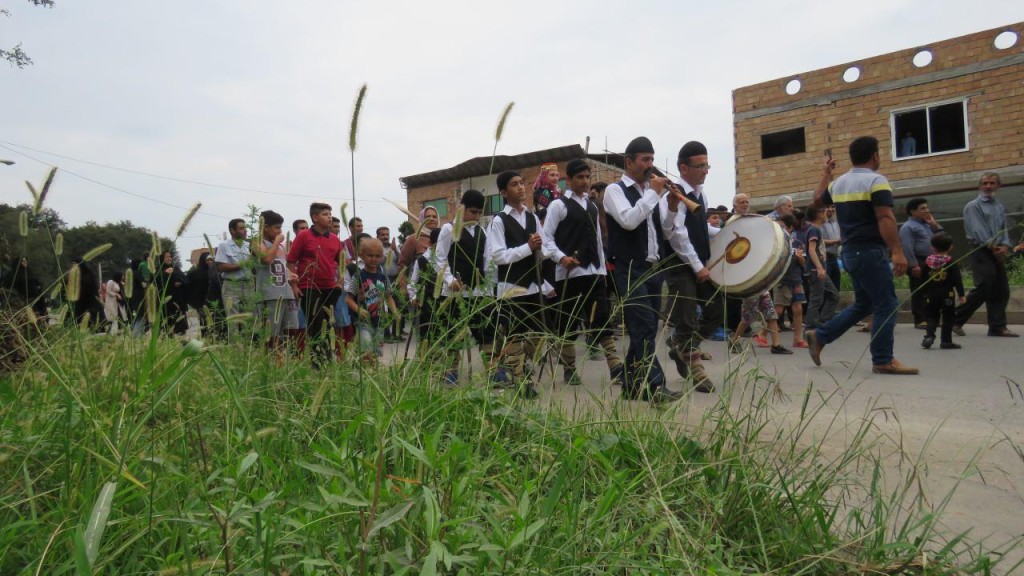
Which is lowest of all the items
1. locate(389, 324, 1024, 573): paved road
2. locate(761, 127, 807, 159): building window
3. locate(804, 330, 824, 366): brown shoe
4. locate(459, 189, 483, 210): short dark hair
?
locate(389, 324, 1024, 573): paved road

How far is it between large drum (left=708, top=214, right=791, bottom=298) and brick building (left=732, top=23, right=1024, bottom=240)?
15.4 metres

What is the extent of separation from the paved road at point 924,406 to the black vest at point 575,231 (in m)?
1.05

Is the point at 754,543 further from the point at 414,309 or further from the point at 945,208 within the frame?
the point at 945,208

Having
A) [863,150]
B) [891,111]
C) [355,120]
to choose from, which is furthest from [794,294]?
A: [891,111]

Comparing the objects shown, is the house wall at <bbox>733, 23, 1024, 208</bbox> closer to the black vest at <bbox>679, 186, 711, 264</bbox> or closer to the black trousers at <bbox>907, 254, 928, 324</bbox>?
the black trousers at <bbox>907, 254, 928, 324</bbox>

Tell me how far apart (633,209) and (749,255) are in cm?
110

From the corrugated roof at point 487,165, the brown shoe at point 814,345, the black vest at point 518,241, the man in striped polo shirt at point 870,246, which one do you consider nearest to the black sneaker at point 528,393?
the black vest at point 518,241

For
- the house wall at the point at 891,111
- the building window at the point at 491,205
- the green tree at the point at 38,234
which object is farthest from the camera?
the house wall at the point at 891,111

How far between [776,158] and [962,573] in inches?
835

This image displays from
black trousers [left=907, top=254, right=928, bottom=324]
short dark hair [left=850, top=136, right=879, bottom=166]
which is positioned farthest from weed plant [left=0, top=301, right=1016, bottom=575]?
black trousers [left=907, top=254, right=928, bottom=324]

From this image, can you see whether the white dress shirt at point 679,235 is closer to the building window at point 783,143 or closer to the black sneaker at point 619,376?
the black sneaker at point 619,376

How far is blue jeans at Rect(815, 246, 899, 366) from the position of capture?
5.58 metres

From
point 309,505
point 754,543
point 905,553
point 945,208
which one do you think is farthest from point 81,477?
point 945,208

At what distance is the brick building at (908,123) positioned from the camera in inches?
719
